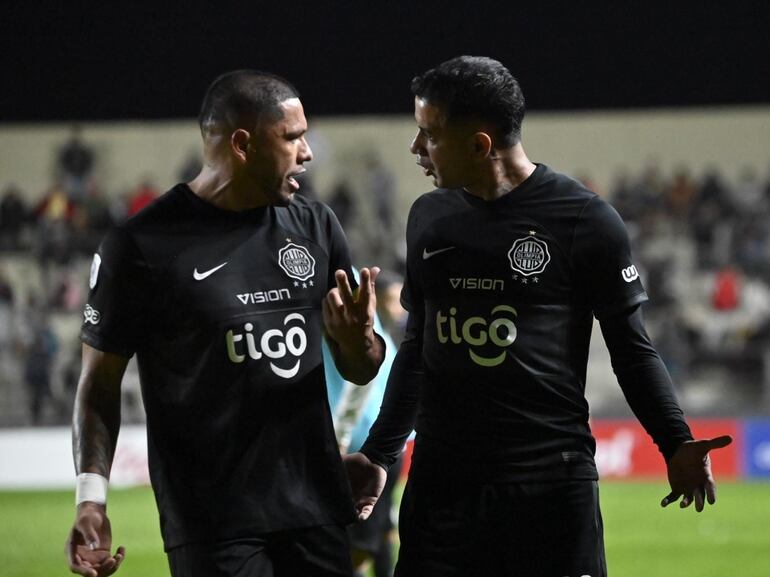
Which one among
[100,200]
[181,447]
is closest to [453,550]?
[181,447]

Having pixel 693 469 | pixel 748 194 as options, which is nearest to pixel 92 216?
pixel 748 194

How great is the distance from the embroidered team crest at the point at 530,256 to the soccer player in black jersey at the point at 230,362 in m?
0.41

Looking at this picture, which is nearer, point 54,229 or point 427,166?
point 427,166

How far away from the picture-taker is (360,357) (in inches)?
149

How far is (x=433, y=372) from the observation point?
3842 mm

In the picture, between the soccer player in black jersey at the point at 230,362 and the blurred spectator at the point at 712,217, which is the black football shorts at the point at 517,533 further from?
the blurred spectator at the point at 712,217

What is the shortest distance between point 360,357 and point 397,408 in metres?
0.40

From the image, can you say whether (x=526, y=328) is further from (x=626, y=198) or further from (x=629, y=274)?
(x=626, y=198)

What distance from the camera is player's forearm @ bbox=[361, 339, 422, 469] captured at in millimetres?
4059

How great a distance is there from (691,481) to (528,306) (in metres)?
0.67

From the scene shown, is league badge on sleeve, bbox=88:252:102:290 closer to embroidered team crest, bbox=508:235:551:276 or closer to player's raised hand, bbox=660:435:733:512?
embroidered team crest, bbox=508:235:551:276

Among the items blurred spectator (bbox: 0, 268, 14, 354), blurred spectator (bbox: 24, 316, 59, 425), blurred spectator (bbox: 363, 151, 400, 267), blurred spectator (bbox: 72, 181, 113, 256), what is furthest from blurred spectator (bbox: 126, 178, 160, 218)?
blurred spectator (bbox: 363, 151, 400, 267)

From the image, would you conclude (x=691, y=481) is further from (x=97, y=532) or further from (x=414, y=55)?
(x=414, y=55)

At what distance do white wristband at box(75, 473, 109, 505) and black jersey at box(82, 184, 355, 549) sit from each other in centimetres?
15
